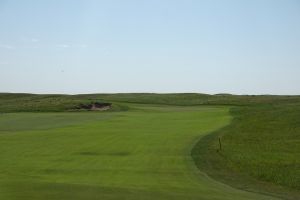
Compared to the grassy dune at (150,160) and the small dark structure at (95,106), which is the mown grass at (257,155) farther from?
the small dark structure at (95,106)

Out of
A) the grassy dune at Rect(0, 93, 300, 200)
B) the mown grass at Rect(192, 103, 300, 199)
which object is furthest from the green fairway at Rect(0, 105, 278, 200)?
the mown grass at Rect(192, 103, 300, 199)

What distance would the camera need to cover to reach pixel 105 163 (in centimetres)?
2489

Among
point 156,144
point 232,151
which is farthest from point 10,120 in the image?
point 232,151

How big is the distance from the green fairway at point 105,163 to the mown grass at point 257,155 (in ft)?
3.46

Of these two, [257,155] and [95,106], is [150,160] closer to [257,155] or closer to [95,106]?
[257,155]

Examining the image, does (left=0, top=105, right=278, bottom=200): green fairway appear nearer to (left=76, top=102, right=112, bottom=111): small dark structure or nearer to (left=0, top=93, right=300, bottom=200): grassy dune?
(left=0, top=93, right=300, bottom=200): grassy dune

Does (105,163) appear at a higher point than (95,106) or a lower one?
lower

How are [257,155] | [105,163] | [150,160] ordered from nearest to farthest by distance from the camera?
[105,163] < [150,160] < [257,155]

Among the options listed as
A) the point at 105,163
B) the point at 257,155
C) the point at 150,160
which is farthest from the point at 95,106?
the point at 105,163

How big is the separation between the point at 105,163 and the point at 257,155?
8.83 m

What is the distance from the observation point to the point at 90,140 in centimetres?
3544

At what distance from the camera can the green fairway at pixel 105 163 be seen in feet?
54.3

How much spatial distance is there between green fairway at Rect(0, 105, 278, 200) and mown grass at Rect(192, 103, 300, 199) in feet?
3.46

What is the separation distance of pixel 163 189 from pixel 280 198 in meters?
3.92
